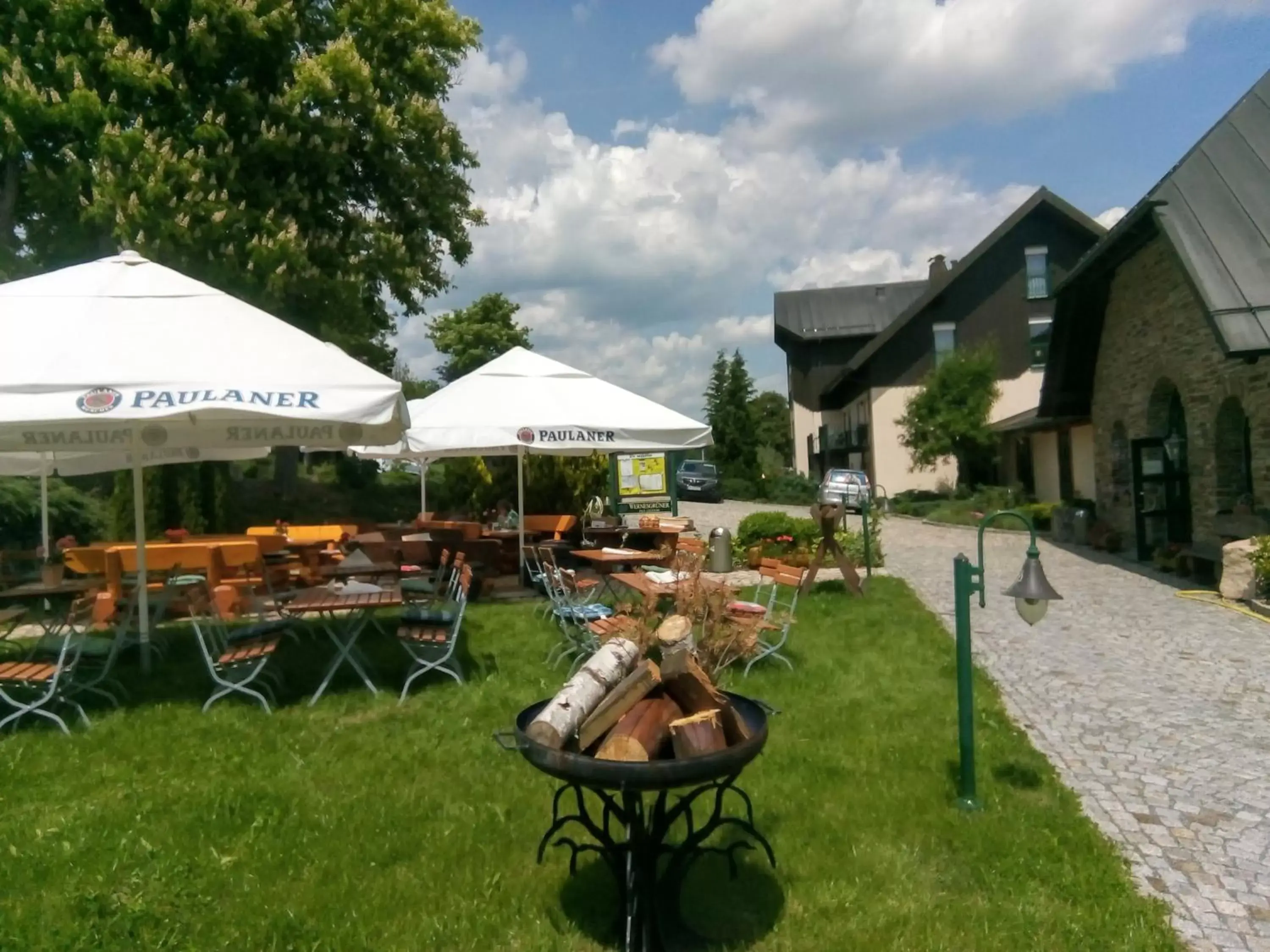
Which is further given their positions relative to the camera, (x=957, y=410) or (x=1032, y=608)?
(x=957, y=410)

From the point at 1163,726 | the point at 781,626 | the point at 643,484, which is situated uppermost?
the point at 643,484

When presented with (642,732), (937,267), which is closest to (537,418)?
(642,732)

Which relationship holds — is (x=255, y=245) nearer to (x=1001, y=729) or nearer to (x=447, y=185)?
(x=447, y=185)

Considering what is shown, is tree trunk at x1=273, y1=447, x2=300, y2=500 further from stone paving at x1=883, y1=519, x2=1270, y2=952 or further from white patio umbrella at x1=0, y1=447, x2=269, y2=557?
stone paving at x1=883, y1=519, x2=1270, y2=952

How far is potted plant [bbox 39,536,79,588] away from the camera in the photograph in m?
9.03

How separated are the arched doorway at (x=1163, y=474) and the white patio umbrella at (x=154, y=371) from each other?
39.0ft

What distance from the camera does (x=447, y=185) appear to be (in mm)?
18734

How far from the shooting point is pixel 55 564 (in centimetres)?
962

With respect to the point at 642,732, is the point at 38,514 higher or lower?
higher

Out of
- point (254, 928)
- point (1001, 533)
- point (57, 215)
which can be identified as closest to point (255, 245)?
point (57, 215)

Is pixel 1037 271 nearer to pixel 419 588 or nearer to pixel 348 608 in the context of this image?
pixel 419 588

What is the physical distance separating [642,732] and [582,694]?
0.30 metres

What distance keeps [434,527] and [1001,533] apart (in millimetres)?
13758

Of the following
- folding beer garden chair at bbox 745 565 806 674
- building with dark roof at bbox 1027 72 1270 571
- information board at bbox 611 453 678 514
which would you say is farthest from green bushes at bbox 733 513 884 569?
folding beer garden chair at bbox 745 565 806 674
